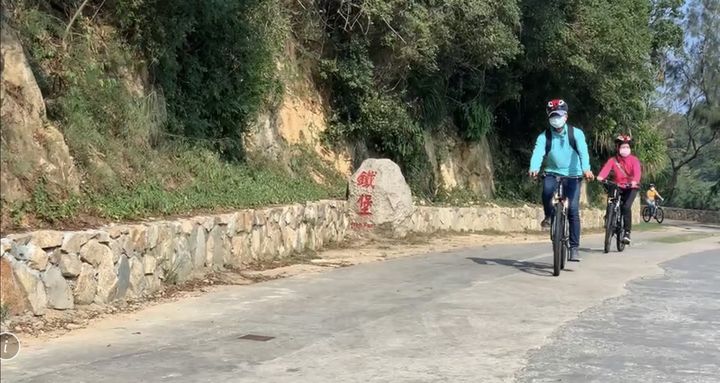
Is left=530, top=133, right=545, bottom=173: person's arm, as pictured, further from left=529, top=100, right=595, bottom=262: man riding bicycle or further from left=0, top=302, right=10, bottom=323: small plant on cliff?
left=0, top=302, right=10, bottom=323: small plant on cliff

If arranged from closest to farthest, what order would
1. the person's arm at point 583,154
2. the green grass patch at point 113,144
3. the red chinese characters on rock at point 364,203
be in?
the green grass patch at point 113,144, the person's arm at point 583,154, the red chinese characters on rock at point 364,203

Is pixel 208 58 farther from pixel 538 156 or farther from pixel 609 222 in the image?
pixel 609 222

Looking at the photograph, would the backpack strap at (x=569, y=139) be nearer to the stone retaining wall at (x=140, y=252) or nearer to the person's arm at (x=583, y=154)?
the person's arm at (x=583, y=154)

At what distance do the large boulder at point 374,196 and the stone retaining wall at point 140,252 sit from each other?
4.63 ft

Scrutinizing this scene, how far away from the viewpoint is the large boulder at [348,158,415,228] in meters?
15.6

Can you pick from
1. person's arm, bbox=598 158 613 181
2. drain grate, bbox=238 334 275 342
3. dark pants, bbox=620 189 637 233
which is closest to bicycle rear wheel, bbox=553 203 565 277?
person's arm, bbox=598 158 613 181

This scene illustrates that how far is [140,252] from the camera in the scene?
26.6 feet

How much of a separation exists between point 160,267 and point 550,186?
5312mm

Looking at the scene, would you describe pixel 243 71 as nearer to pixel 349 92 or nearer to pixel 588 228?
pixel 349 92

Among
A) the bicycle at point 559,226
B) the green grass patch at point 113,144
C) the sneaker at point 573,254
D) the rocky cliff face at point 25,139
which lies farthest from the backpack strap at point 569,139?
the rocky cliff face at point 25,139

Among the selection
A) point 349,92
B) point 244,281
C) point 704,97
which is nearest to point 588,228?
point 349,92

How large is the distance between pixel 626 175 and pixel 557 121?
3.87m

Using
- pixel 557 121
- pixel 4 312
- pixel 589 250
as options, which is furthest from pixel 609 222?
pixel 4 312

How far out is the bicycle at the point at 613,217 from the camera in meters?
13.5
